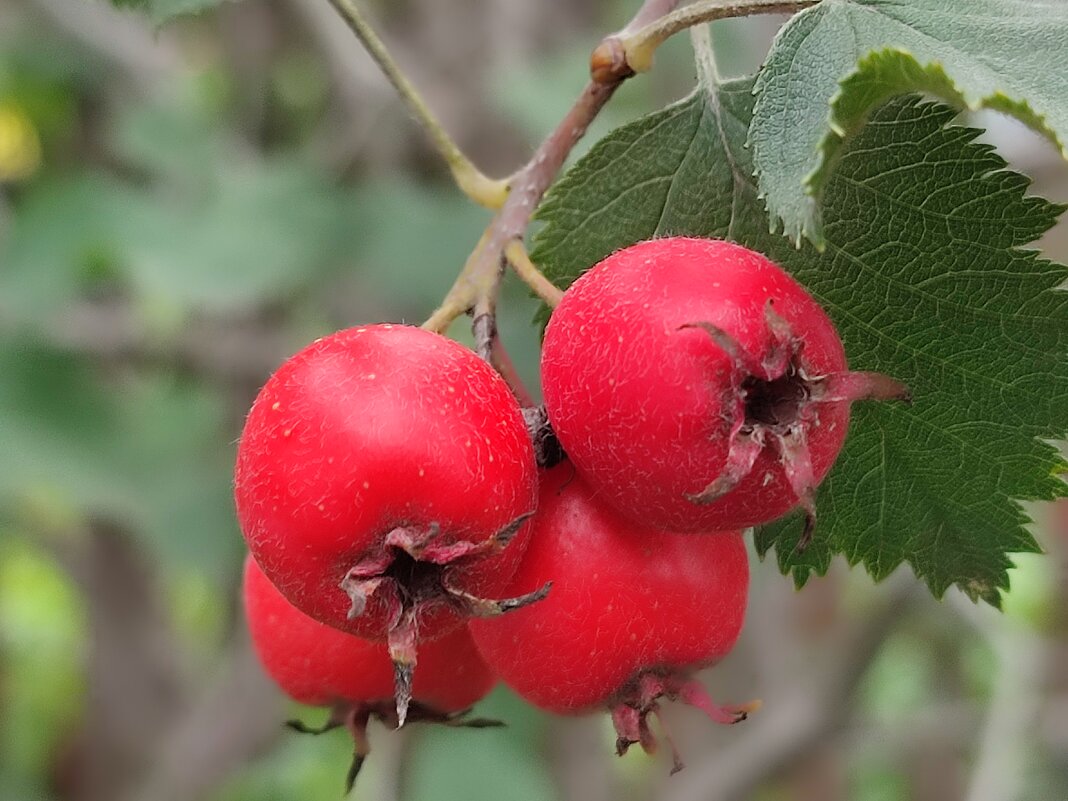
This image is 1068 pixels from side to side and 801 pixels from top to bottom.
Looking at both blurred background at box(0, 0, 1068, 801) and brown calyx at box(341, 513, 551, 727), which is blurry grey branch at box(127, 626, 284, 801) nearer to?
blurred background at box(0, 0, 1068, 801)

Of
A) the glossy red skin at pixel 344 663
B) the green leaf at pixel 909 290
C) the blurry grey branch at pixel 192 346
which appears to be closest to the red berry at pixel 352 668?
the glossy red skin at pixel 344 663

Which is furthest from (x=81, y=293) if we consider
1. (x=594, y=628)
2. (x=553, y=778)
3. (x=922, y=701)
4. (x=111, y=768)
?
(x=922, y=701)

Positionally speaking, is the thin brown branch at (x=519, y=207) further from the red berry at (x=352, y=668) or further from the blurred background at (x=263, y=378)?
the blurred background at (x=263, y=378)

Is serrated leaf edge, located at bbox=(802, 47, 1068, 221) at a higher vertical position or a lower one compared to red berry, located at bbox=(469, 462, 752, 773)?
higher

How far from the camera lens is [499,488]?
2.76 feet

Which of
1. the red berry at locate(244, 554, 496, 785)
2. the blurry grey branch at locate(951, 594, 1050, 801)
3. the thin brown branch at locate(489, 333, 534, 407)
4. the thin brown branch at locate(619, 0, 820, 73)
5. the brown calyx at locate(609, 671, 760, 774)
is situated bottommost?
the blurry grey branch at locate(951, 594, 1050, 801)

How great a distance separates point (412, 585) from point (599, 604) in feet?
0.54

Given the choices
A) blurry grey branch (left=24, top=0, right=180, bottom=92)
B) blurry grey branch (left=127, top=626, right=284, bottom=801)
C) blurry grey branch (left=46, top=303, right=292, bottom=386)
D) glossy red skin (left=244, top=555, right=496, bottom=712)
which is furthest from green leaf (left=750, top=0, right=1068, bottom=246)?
blurry grey branch (left=24, top=0, right=180, bottom=92)

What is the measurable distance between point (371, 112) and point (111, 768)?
256 centimetres

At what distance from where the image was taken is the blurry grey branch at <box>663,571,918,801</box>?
8.75 feet

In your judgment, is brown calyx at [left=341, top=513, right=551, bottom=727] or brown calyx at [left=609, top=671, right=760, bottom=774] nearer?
brown calyx at [left=341, top=513, right=551, bottom=727]

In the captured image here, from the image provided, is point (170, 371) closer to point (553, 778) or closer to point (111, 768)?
point (111, 768)

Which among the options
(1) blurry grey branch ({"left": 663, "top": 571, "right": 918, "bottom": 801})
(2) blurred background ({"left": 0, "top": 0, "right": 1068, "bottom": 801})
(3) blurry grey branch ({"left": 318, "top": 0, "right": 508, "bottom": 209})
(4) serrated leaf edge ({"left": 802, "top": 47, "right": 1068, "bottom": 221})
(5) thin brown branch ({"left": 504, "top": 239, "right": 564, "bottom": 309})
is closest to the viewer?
(4) serrated leaf edge ({"left": 802, "top": 47, "right": 1068, "bottom": 221})

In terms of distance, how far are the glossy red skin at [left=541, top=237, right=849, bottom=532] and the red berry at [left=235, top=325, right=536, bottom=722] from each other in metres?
0.07
